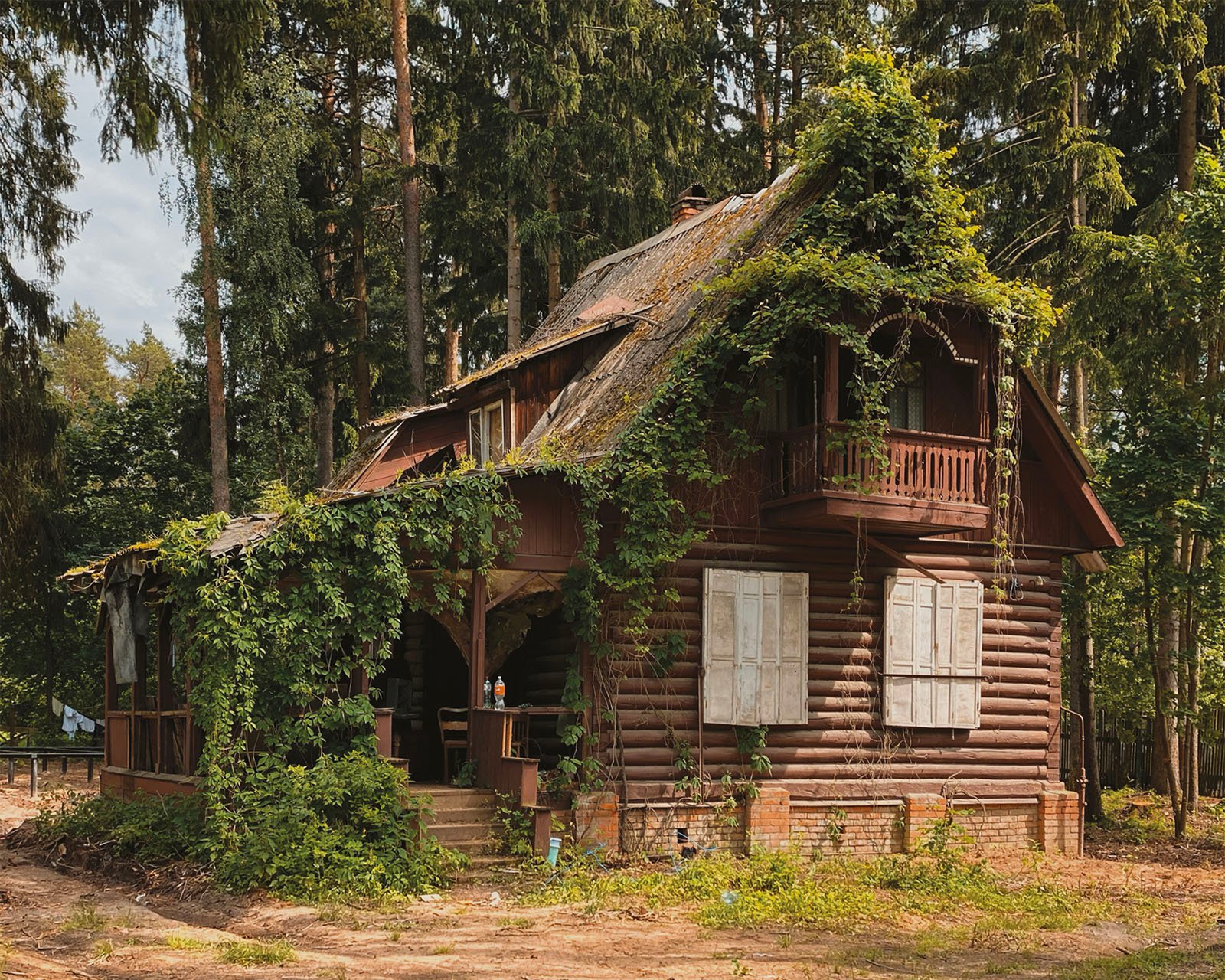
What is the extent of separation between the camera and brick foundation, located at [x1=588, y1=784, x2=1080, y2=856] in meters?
15.5

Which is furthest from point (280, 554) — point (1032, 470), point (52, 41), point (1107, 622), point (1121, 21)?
point (1107, 622)

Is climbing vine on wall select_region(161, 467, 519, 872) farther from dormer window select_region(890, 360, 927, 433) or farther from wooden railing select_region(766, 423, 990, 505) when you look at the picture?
dormer window select_region(890, 360, 927, 433)

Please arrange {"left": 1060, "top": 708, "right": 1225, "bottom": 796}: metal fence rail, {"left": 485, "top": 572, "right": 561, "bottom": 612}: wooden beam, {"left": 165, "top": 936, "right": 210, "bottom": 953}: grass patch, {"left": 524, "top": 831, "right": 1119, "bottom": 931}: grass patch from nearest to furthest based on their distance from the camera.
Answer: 1. {"left": 165, "top": 936, "right": 210, "bottom": 953}: grass patch
2. {"left": 524, "top": 831, "right": 1119, "bottom": 931}: grass patch
3. {"left": 485, "top": 572, "right": 561, "bottom": 612}: wooden beam
4. {"left": 1060, "top": 708, "right": 1225, "bottom": 796}: metal fence rail

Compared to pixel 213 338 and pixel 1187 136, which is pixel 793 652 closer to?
pixel 1187 136

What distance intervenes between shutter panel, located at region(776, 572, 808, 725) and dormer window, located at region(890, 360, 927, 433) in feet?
8.32

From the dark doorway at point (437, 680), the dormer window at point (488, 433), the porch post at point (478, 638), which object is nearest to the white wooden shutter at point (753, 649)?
the porch post at point (478, 638)

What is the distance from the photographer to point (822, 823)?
54.1ft

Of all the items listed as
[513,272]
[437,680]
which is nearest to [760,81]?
[513,272]

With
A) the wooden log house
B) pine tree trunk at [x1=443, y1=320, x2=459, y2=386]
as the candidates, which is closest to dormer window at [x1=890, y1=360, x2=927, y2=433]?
the wooden log house

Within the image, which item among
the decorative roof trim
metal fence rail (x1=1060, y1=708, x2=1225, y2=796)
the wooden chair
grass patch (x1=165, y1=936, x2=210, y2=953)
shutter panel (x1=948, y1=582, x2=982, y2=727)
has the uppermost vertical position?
the decorative roof trim

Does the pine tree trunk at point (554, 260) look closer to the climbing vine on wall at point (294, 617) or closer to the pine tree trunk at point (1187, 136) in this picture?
the pine tree trunk at point (1187, 136)

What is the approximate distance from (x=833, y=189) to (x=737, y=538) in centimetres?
453

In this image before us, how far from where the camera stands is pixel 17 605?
3025 centimetres

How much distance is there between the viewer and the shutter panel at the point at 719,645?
16.2 meters
